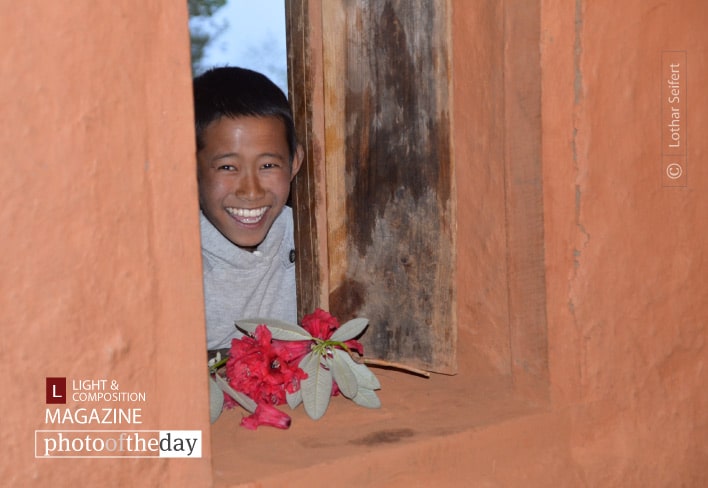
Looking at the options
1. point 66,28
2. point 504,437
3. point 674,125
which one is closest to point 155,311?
point 66,28

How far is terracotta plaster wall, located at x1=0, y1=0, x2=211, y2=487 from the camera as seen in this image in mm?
1329

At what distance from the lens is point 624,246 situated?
6.83ft

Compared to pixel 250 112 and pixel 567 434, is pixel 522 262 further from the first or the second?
pixel 250 112

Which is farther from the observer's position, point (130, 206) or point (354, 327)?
point (354, 327)

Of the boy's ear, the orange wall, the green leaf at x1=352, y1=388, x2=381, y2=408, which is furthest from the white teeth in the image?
the green leaf at x1=352, y1=388, x2=381, y2=408

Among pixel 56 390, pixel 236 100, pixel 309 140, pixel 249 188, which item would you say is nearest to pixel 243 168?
pixel 249 188

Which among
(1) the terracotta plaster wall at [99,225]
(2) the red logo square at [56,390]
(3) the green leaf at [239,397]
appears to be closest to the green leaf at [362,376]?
(3) the green leaf at [239,397]

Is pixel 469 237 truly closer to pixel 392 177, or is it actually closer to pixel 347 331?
pixel 392 177

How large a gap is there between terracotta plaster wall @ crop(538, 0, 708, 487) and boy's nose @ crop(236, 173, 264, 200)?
1.14 metres

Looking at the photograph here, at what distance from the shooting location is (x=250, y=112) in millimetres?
2824

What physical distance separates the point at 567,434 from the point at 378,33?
1085mm

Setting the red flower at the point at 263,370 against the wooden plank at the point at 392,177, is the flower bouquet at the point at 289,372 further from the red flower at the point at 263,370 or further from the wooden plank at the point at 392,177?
the wooden plank at the point at 392,177

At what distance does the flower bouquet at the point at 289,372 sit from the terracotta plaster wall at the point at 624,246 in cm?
46

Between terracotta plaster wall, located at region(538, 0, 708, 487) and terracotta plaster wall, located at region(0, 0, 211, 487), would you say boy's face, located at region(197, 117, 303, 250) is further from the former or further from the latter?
terracotta plaster wall, located at region(0, 0, 211, 487)
